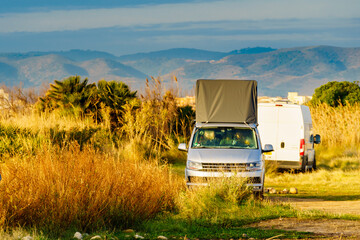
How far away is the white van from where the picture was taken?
21359 mm

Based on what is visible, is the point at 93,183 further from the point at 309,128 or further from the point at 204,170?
the point at 309,128

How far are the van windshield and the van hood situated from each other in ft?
1.63

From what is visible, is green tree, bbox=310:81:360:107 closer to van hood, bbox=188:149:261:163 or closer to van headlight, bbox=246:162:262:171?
van hood, bbox=188:149:261:163

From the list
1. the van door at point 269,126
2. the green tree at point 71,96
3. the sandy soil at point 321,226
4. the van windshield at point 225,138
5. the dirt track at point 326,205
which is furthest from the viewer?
the green tree at point 71,96

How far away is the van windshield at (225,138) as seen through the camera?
15039mm

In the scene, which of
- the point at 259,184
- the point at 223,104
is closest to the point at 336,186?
the point at 223,104

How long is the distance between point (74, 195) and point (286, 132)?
12.3m

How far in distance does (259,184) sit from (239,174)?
577mm

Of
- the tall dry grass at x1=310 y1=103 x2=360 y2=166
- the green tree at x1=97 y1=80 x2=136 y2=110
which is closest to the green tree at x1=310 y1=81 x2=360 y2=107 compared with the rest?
the tall dry grass at x1=310 y1=103 x2=360 y2=166

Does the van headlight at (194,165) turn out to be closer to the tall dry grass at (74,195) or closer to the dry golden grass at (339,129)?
the tall dry grass at (74,195)

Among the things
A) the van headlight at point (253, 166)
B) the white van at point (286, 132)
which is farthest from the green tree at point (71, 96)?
the van headlight at point (253, 166)

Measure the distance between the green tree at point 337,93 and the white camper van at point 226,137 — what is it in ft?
109

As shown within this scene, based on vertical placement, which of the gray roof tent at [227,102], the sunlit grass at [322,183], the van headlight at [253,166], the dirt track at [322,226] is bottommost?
the sunlit grass at [322,183]

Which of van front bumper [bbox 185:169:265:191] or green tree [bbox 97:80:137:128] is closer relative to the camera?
van front bumper [bbox 185:169:265:191]
